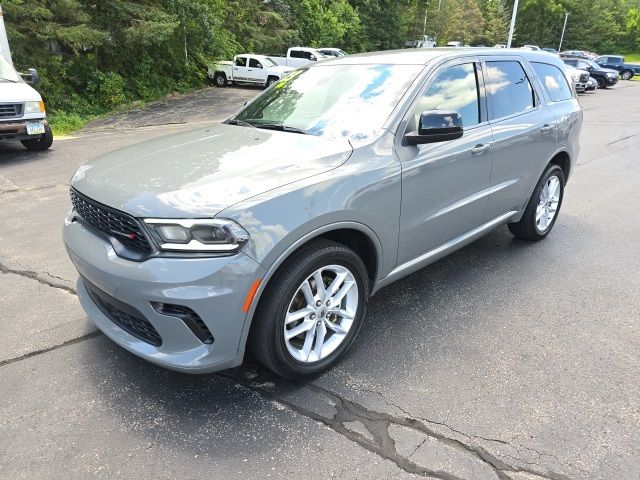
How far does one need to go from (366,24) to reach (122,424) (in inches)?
1646

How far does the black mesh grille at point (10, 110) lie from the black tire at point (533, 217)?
322 inches

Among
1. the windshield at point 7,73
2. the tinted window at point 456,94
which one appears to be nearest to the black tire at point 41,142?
the windshield at point 7,73

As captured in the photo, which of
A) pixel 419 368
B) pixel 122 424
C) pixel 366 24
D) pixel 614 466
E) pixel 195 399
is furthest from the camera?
pixel 366 24

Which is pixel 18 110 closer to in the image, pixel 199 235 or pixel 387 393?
pixel 199 235

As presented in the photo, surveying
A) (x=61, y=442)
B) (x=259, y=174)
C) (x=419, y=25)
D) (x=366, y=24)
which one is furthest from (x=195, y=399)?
(x=419, y=25)

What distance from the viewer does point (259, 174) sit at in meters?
A: 2.59

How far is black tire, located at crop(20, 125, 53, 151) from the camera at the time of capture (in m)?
9.42

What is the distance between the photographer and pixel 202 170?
269 cm

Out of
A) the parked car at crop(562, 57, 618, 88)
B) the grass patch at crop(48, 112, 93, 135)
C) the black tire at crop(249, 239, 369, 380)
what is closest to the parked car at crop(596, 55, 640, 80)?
the parked car at crop(562, 57, 618, 88)

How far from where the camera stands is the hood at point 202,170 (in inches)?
94.2

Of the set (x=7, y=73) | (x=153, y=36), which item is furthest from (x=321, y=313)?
(x=153, y=36)

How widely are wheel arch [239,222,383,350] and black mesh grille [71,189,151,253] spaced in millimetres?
586

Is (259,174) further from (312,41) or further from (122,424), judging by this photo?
(312,41)

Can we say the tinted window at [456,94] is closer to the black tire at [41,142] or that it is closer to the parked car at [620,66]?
the black tire at [41,142]
